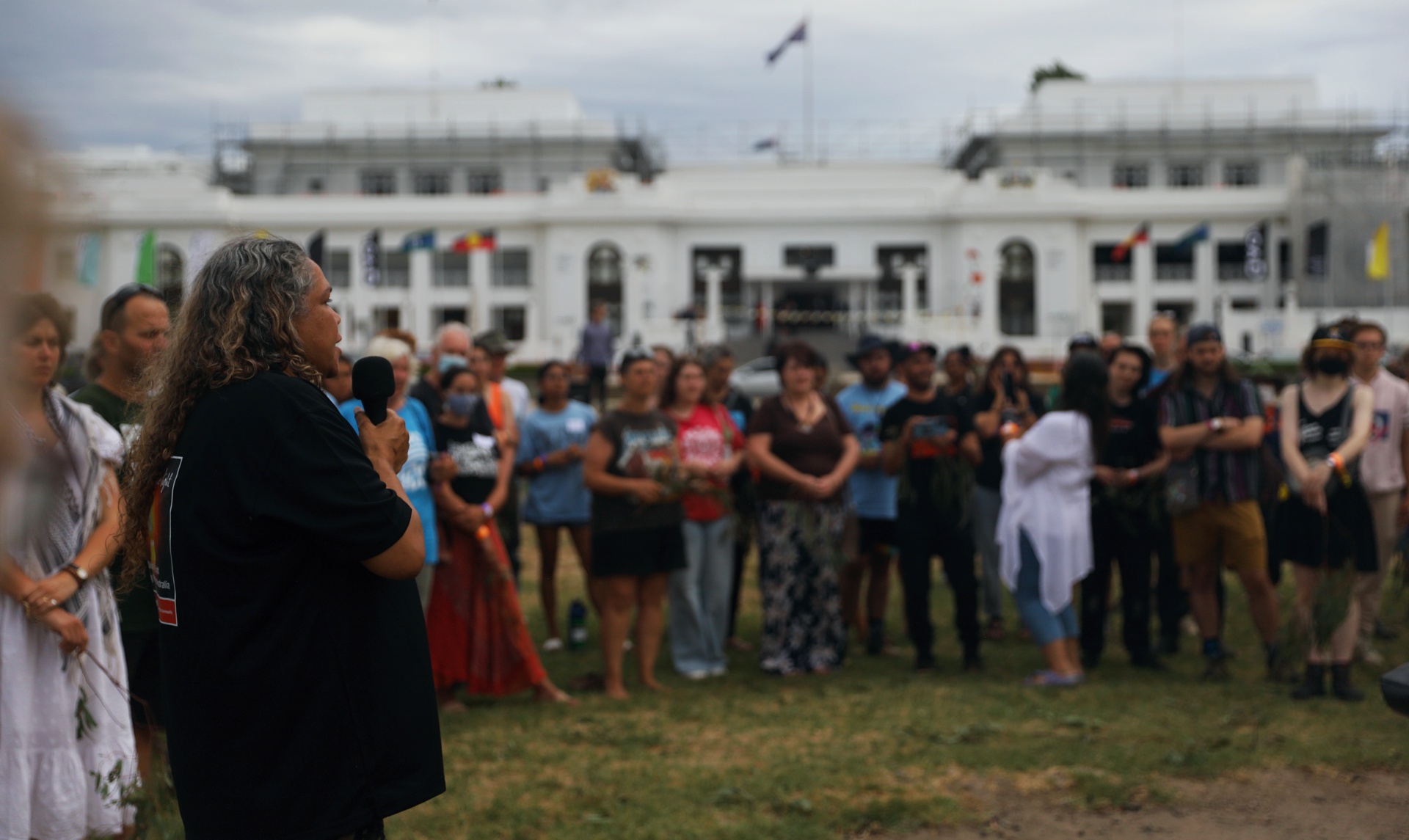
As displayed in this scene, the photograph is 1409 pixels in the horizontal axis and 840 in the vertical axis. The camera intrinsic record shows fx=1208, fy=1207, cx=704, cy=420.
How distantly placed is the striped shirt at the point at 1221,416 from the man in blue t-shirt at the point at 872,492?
1.75m

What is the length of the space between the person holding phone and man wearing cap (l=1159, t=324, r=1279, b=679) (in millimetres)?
1327

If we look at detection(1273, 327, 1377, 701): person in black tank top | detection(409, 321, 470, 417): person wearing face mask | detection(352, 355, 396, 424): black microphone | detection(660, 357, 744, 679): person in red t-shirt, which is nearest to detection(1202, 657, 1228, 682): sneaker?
detection(1273, 327, 1377, 701): person in black tank top

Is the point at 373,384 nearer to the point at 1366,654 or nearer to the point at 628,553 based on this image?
the point at 628,553

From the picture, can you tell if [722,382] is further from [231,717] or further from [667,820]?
[231,717]

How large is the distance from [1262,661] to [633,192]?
43.8 m

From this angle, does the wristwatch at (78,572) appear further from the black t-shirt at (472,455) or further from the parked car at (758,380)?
the parked car at (758,380)

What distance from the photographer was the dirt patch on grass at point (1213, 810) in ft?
15.8

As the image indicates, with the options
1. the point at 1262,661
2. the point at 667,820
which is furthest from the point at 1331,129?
the point at 667,820

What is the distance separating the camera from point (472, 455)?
700 cm

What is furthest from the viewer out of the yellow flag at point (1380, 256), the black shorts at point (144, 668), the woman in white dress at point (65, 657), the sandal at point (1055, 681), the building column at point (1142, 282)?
the building column at point (1142, 282)

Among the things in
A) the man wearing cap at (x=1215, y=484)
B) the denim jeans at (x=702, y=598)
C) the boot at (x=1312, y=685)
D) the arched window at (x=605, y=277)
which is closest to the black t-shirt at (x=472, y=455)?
the denim jeans at (x=702, y=598)

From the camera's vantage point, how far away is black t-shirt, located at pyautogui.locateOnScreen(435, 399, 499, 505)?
274 inches

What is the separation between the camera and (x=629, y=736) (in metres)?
6.14

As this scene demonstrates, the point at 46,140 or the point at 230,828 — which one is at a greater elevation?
the point at 46,140
